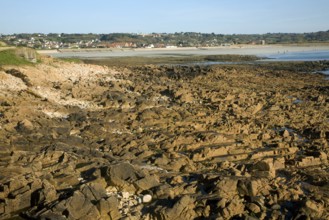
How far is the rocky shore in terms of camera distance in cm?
807

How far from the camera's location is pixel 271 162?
11352 millimetres

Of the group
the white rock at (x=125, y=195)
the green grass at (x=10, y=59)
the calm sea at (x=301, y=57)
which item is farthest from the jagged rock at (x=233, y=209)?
the calm sea at (x=301, y=57)

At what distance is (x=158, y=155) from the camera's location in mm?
11883

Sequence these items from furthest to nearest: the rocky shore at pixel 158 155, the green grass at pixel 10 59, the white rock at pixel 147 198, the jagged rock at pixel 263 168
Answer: the green grass at pixel 10 59
the jagged rock at pixel 263 168
the white rock at pixel 147 198
the rocky shore at pixel 158 155

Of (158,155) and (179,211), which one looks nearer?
(179,211)

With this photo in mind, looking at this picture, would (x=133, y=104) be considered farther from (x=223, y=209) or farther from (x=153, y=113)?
(x=223, y=209)

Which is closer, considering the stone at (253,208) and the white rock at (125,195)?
the stone at (253,208)

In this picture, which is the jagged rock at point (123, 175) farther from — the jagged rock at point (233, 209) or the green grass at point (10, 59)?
the green grass at point (10, 59)

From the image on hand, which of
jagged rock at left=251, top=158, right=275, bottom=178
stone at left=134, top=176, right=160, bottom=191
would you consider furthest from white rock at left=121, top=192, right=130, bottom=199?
jagged rock at left=251, top=158, right=275, bottom=178

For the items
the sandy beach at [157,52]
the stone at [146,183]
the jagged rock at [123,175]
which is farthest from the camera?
the sandy beach at [157,52]

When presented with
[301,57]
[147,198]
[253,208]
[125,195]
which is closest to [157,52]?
[301,57]

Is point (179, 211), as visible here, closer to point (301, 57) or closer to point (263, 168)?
point (263, 168)

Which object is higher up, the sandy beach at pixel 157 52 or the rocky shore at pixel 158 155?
the rocky shore at pixel 158 155

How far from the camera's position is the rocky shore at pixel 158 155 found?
8.07 m
